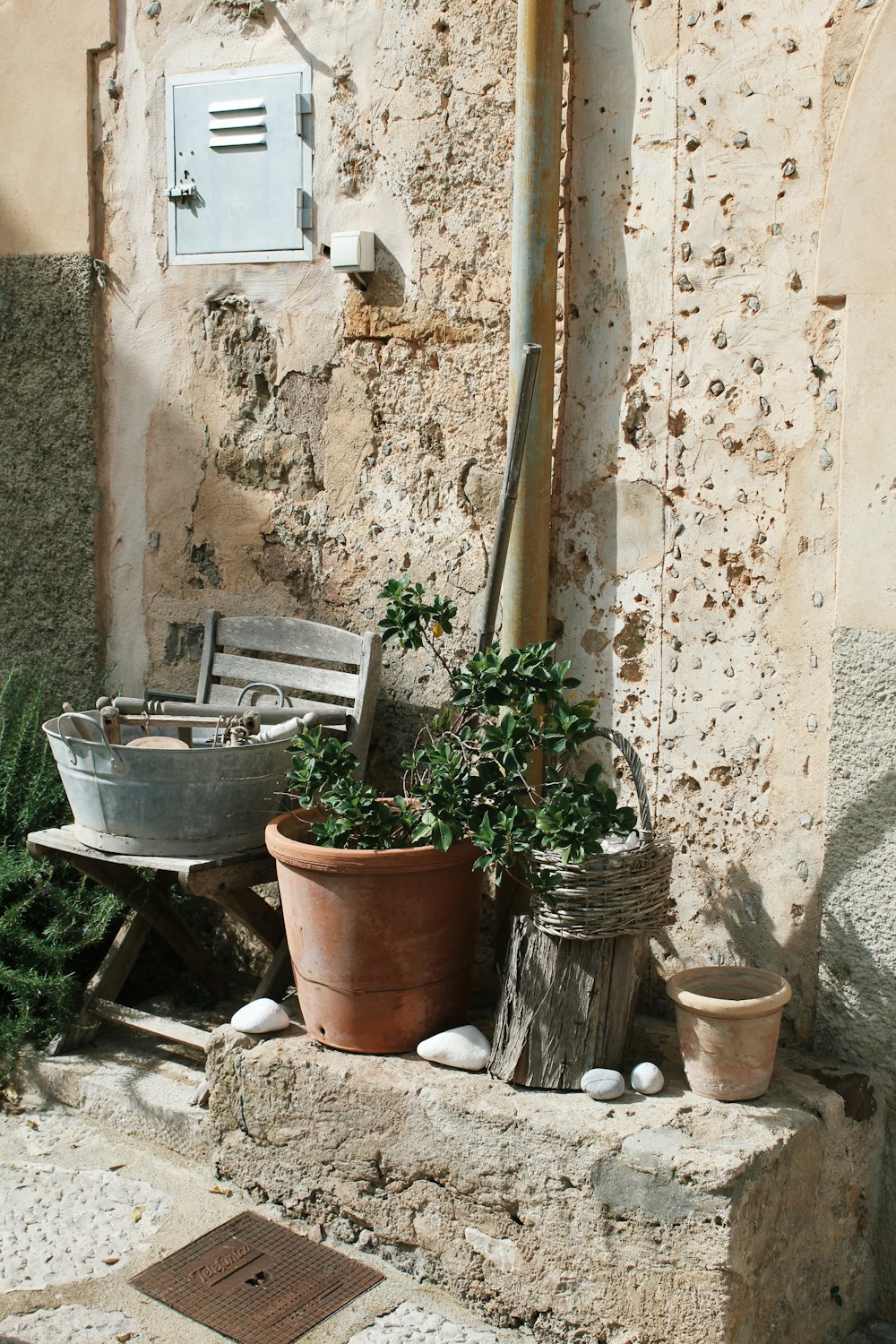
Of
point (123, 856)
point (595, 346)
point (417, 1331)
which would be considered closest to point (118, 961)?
point (123, 856)

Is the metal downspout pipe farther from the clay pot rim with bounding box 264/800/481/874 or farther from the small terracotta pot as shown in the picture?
the small terracotta pot

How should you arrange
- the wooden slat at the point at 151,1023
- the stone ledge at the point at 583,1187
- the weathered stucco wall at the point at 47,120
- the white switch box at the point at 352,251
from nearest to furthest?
1. the stone ledge at the point at 583,1187
2. the wooden slat at the point at 151,1023
3. the white switch box at the point at 352,251
4. the weathered stucco wall at the point at 47,120

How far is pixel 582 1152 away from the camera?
2.43 m

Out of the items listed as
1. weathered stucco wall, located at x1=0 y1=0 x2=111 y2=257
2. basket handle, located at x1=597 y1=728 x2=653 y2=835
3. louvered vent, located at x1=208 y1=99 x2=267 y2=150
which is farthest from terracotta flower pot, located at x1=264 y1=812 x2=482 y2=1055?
weathered stucco wall, located at x1=0 y1=0 x2=111 y2=257

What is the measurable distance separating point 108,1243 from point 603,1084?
1.20 m

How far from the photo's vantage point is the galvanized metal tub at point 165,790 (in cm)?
295

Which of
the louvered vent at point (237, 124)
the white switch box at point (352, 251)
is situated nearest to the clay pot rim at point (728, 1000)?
the white switch box at point (352, 251)

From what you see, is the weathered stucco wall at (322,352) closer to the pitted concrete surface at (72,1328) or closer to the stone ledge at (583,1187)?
the stone ledge at (583,1187)

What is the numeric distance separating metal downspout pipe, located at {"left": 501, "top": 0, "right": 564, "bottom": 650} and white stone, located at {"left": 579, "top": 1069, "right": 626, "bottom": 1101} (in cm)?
107

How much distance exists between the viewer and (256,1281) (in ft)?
8.77

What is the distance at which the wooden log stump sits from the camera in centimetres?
259

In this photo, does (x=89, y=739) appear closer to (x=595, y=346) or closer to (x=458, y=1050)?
(x=458, y=1050)

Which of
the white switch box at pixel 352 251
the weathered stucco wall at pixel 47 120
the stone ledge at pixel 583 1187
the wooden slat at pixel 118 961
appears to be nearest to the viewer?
the stone ledge at pixel 583 1187

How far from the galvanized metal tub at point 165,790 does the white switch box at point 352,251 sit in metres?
1.31
